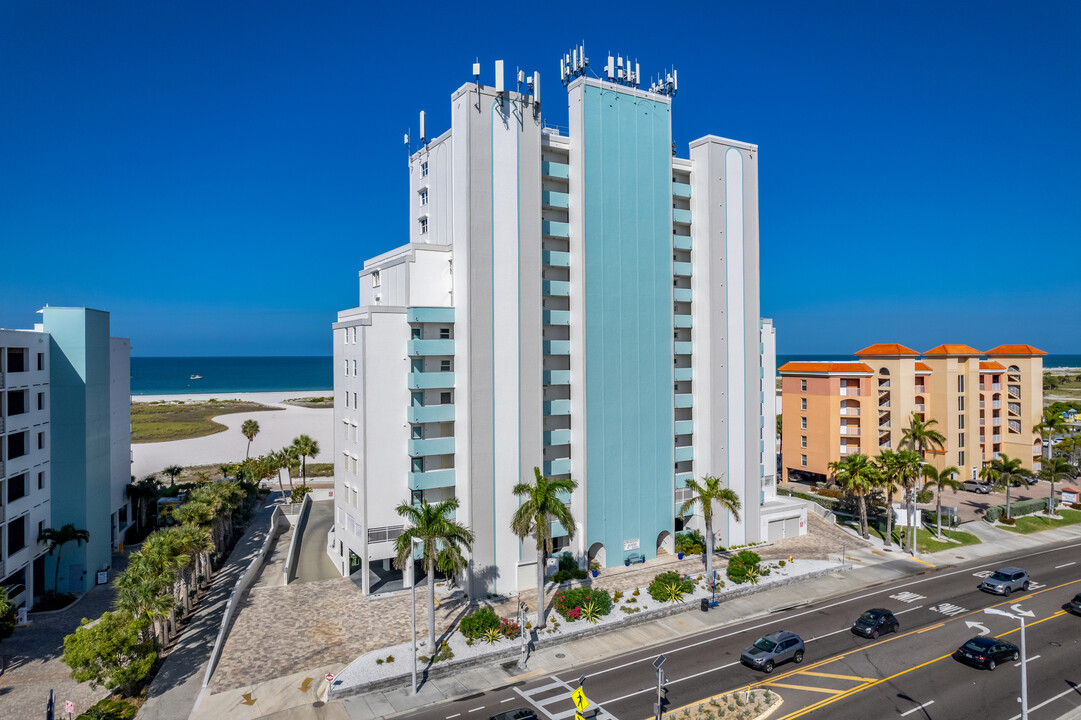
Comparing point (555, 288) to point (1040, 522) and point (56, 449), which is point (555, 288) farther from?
point (1040, 522)

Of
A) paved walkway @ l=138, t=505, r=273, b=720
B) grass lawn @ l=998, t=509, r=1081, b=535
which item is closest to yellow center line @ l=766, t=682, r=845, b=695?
paved walkway @ l=138, t=505, r=273, b=720

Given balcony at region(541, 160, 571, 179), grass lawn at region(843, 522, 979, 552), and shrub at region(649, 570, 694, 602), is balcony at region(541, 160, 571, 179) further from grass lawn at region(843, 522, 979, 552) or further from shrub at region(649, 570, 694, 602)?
grass lawn at region(843, 522, 979, 552)

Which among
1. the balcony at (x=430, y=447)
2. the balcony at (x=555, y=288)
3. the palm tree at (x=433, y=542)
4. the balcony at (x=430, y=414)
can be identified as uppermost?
the balcony at (x=555, y=288)

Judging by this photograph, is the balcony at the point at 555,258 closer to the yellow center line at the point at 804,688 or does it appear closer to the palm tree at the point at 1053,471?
the yellow center line at the point at 804,688

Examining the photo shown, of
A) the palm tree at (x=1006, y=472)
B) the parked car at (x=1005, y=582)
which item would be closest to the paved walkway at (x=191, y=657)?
the parked car at (x=1005, y=582)

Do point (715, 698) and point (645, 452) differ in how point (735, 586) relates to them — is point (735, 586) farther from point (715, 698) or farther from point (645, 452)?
point (715, 698)
